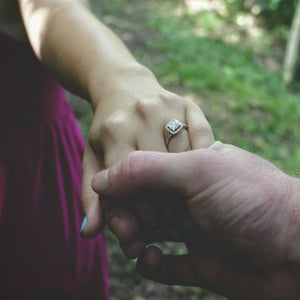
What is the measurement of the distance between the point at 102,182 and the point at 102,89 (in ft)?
0.95

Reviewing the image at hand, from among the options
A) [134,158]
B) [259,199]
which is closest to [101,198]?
[134,158]

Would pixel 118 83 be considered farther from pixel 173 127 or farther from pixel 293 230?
pixel 293 230

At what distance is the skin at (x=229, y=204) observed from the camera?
84 cm

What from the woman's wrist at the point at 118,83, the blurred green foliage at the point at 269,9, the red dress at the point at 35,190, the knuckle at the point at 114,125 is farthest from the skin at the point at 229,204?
the blurred green foliage at the point at 269,9

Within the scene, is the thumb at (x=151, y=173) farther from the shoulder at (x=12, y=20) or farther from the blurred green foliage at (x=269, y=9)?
the blurred green foliage at (x=269, y=9)

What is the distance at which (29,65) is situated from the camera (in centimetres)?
121

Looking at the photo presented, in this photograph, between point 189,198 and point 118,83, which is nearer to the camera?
point 189,198

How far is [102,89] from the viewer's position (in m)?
0.99

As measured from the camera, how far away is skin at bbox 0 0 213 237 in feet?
3.03

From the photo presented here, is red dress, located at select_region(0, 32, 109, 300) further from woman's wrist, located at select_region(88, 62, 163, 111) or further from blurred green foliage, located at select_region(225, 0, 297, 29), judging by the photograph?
blurred green foliage, located at select_region(225, 0, 297, 29)

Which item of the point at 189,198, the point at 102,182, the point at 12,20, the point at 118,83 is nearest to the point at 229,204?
the point at 189,198

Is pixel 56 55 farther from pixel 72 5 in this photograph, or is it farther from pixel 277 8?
pixel 277 8

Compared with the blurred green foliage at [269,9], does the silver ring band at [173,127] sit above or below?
below

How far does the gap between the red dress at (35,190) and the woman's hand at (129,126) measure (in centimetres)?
39
